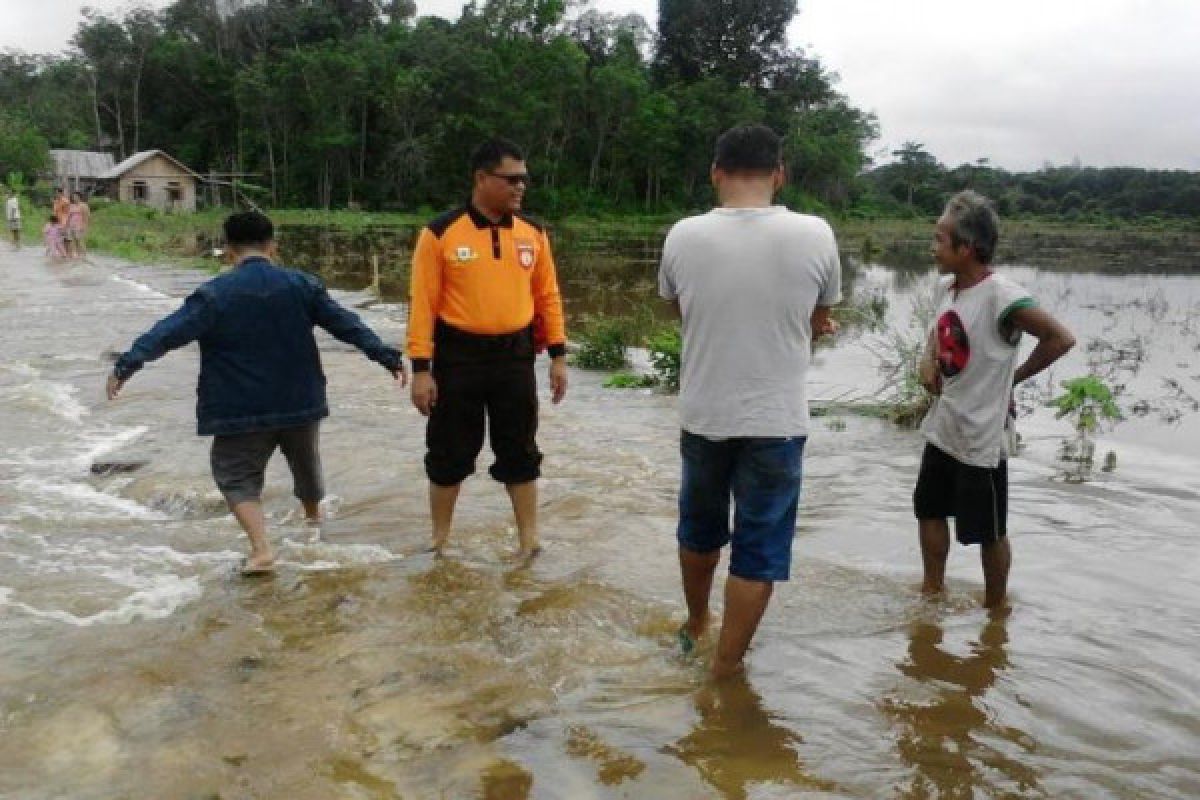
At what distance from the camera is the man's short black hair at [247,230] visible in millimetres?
4316

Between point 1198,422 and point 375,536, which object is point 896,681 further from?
point 1198,422

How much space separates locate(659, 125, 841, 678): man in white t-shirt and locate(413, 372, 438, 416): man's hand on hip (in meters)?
1.40

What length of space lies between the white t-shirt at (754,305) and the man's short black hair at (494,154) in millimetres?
1308

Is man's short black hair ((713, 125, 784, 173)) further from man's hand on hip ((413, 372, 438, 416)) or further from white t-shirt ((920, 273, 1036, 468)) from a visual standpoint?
man's hand on hip ((413, 372, 438, 416))

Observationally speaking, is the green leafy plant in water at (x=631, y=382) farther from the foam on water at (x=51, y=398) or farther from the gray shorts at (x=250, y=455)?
the gray shorts at (x=250, y=455)

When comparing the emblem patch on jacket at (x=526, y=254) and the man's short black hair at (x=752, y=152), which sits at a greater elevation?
the man's short black hair at (x=752, y=152)

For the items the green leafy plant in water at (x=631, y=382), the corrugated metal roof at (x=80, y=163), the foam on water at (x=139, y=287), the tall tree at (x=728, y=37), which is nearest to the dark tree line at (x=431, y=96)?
the tall tree at (x=728, y=37)

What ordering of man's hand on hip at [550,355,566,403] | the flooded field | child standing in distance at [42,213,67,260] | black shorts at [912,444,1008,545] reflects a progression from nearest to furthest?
1. the flooded field
2. black shorts at [912,444,1008,545]
3. man's hand on hip at [550,355,566,403]
4. child standing in distance at [42,213,67,260]

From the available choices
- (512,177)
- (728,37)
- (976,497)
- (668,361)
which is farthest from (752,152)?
(728,37)

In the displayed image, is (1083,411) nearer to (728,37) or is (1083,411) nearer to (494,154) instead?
(494,154)

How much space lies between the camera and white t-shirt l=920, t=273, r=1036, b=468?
376 centimetres

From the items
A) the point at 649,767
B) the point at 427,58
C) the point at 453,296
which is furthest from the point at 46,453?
the point at 427,58

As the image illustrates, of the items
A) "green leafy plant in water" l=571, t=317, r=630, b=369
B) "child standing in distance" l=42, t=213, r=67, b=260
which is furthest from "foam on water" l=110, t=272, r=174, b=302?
"green leafy plant in water" l=571, t=317, r=630, b=369

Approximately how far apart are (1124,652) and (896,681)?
104 cm
